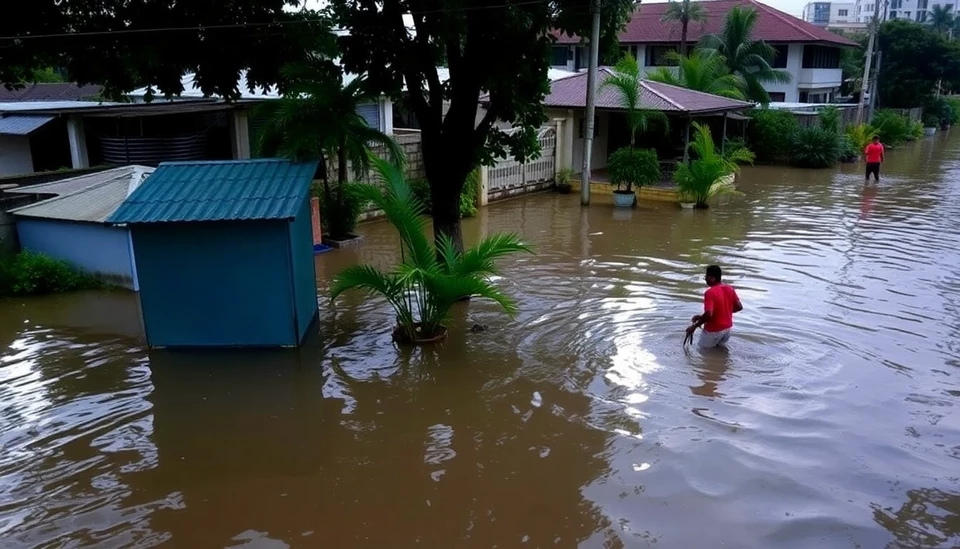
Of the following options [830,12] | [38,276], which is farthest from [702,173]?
[830,12]

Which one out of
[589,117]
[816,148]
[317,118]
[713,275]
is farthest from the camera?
[816,148]

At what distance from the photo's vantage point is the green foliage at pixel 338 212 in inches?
556

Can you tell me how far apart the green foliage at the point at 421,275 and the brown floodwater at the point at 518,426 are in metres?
0.39

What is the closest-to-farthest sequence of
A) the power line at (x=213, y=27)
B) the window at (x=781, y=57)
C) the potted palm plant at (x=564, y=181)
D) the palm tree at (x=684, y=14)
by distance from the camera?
the power line at (x=213, y=27)
the potted palm plant at (x=564, y=181)
the palm tree at (x=684, y=14)
the window at (x=781, y=57)

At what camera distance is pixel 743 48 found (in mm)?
32406

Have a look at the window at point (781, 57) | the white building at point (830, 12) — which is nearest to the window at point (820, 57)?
the window at point (781, 57)

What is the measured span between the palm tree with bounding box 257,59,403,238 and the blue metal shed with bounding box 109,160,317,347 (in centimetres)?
101

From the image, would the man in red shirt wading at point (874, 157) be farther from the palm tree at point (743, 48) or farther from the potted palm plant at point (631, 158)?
the palm tree at point (743, 48)

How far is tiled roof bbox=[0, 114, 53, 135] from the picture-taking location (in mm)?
14250

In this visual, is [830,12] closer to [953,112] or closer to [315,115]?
[953,112]

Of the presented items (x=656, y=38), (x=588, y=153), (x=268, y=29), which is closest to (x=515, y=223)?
(x=588, y=153)

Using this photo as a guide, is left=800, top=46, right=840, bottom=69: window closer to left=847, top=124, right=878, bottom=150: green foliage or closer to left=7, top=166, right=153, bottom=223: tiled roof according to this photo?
left=847, top=124, right=878, bottom=150: green foliage

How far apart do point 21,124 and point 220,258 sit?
9368 millimetres

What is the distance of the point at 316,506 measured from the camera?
17.5 feet
